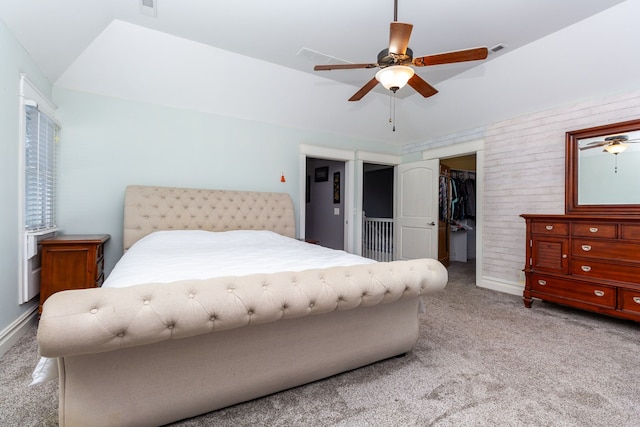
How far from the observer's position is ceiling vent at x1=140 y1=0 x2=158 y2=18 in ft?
8.36

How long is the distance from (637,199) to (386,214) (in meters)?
5.37

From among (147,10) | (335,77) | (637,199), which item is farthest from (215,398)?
(637,199)

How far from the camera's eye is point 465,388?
1799 millimetres

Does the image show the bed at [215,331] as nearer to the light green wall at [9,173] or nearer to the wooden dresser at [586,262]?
the light green wall at [9,173]

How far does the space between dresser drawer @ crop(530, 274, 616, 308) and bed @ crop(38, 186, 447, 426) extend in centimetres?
200

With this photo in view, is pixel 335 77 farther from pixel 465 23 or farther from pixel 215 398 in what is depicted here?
pixel 215 398

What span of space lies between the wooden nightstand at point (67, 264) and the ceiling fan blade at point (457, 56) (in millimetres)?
3164

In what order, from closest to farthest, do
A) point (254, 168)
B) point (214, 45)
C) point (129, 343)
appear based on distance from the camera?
1. point (129, 343)
2. point (214, 45)
3. point (254, 168)

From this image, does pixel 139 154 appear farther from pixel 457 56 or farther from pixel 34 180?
pixel 457 56

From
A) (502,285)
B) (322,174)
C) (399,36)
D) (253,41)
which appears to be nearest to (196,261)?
(399,36)

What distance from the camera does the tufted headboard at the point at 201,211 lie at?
3.39m

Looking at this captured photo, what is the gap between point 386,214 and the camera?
26.8 feet

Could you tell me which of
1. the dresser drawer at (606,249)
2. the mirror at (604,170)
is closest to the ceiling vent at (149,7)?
the mirror at (604,170)

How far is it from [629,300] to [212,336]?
135 inches
